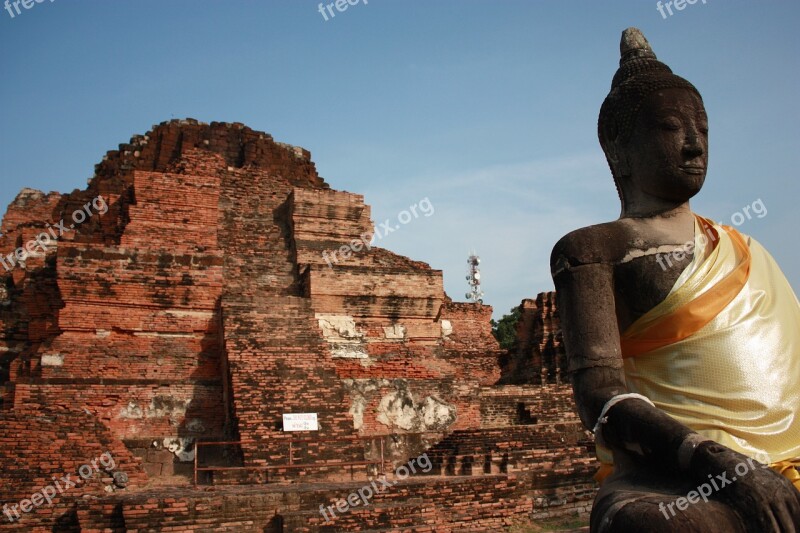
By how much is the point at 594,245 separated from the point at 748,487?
3.91 feet

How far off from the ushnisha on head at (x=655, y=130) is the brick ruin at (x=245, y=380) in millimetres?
6263

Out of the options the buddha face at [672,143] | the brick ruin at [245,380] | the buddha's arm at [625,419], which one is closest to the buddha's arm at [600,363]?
the buddha's arm at [625,419]

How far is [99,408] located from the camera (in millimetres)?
12477

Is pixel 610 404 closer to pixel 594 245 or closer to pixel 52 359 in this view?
pixel 594 245

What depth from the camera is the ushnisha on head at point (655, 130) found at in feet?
12.3

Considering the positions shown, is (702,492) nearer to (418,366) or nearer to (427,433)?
(427,433)

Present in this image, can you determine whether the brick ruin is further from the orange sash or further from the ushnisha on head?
the ushnisha on head

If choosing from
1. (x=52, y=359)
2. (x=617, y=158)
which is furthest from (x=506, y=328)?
(x=617, y=158)

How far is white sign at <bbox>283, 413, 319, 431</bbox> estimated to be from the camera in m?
11.5

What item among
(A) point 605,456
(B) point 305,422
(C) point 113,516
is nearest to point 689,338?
(A) point 605,456

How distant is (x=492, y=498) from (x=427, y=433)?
10.3 ft

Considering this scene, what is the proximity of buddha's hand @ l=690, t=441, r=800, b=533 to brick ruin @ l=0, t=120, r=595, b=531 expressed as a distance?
663cm

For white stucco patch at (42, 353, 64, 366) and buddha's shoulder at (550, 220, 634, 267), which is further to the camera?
white stucco patch at (42, 353, 64, 366)

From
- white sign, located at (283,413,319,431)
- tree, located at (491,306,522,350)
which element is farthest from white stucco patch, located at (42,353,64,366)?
tree, located at (491,306,522,350)
